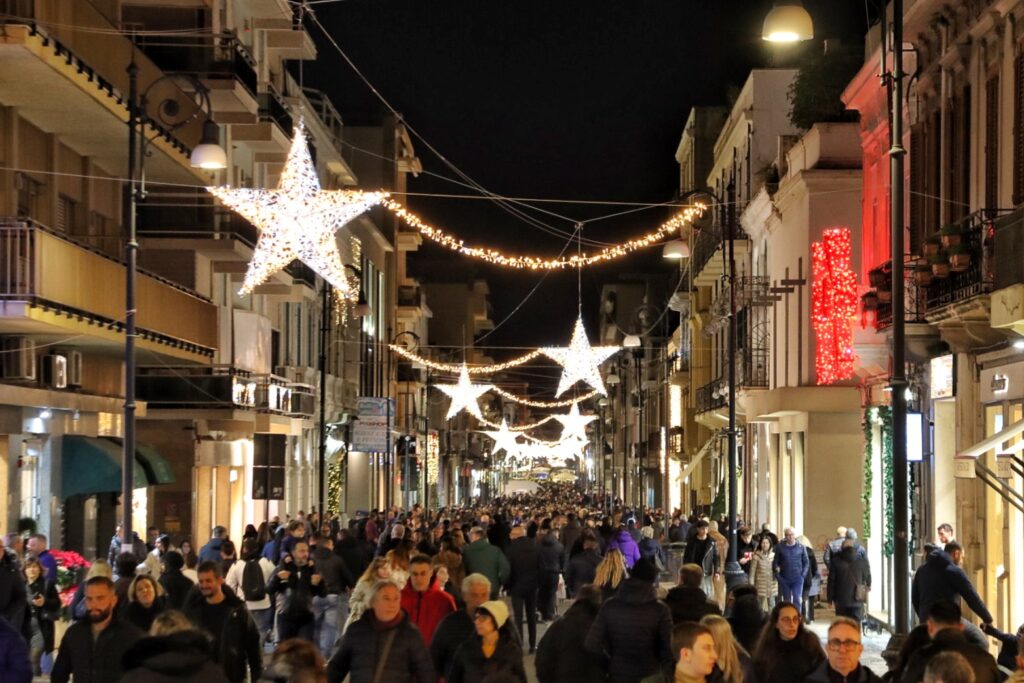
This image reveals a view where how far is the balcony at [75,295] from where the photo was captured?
22.6 m

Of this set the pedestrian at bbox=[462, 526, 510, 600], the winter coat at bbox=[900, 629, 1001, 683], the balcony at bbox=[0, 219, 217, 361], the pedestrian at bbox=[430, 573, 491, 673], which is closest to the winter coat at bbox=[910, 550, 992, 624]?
the pedestrian at bbox=[462, 526, 510, 600]

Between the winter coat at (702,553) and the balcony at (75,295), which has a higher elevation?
the balcony at (75,295)

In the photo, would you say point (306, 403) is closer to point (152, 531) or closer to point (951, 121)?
point (152, 531)

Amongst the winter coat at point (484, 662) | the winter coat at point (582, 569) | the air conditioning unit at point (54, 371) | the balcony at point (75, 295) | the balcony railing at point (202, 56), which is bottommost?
the winter coat at point (582, 569)

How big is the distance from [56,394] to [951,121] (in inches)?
522

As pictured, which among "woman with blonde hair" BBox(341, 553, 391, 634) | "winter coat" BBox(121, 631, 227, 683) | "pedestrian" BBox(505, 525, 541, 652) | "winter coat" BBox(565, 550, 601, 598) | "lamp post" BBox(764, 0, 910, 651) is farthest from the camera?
"pedestrian" BBox(505, 525, 541, 652)

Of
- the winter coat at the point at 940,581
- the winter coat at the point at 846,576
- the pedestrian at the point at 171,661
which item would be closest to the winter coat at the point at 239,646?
the pedestrian at the point at 171,661

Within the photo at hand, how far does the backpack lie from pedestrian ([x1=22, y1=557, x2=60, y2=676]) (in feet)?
6.52

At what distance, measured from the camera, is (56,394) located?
2806cm

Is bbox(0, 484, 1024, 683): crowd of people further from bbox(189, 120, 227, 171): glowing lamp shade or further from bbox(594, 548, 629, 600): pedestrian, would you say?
bbox(189, 120, 227, 171): glowing lamp shade

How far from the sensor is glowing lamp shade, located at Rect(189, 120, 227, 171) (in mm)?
23422

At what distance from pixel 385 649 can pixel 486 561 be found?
35.2 feet

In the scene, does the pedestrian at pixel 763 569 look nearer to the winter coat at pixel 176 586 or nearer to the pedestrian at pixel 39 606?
the pedestrian at pixel 39 606

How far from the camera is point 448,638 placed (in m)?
12.9
